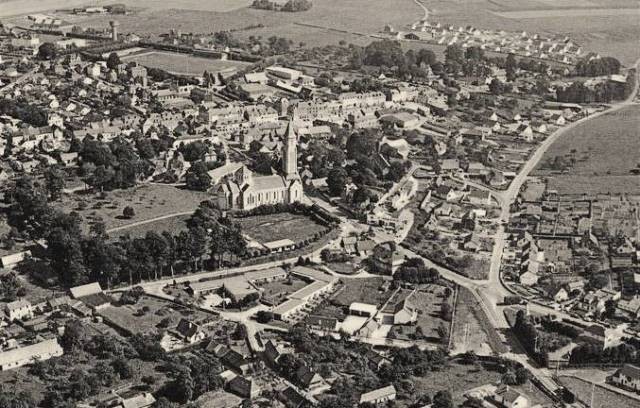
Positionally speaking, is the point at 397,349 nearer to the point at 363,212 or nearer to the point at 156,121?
the point at 363,212

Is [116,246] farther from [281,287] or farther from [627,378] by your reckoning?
[627,378]

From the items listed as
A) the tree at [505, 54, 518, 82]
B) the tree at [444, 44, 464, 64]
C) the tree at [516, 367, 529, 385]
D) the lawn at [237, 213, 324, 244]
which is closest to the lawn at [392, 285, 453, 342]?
the tree at [516, 367, 529, 385]

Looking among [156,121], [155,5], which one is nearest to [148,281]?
[156,121]

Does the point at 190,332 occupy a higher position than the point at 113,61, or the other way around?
the point at 113,61

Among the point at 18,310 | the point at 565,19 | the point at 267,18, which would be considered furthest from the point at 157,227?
the point at 565,19

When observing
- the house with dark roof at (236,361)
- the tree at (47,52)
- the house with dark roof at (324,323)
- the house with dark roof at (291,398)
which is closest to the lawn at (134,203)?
the house with dark roof at (324,323)
